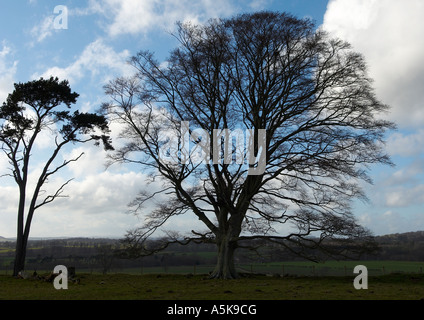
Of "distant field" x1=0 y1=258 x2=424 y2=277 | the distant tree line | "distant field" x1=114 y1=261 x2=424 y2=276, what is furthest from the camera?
"distant field" x1=114 y1=261 x2=424 y2=276

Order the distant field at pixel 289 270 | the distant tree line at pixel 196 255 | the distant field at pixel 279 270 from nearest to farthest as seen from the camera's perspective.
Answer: the distant tree line at pixel 196 255 → the distant field at pixel 279 270 → the distant field at pixel 289 270

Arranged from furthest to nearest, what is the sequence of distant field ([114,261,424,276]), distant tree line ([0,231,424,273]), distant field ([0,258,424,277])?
distant field ([114,261,424,276]) < distant field ([0,258,424,277]) < distant tree line ([0,231,424,273])

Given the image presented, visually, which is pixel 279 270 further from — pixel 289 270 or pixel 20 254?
pixel 20 254

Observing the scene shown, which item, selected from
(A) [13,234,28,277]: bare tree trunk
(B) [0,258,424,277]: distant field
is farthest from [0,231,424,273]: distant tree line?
Result: (A) [13,234,28,277]: bare tree trunk

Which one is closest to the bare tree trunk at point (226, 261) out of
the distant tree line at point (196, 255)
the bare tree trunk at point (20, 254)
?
the distant tree line at point (196, 255)

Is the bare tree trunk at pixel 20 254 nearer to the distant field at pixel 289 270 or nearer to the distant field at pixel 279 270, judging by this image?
the distant field at pixel 279 270

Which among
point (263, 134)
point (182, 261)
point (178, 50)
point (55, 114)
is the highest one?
point (178, 50)

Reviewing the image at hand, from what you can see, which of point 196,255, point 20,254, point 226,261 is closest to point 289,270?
point 196,255

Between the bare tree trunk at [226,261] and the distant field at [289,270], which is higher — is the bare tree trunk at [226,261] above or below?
above

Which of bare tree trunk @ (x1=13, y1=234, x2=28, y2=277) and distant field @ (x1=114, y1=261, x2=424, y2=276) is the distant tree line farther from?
bare tree trunk @ (x1=13, y1=234, x2=28, y2=277)
